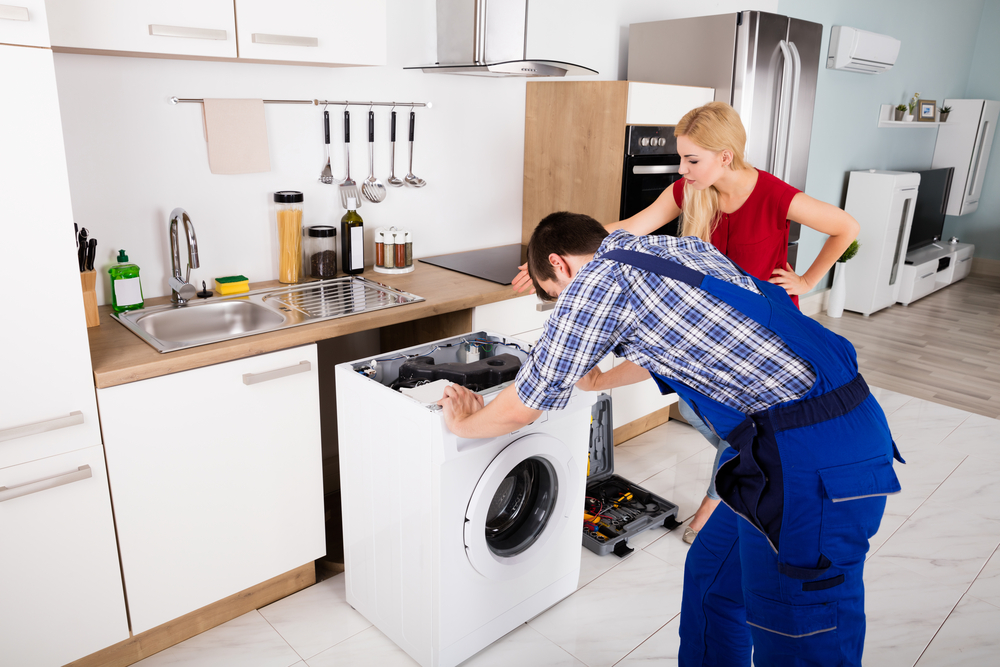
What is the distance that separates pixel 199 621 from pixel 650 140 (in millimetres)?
2445

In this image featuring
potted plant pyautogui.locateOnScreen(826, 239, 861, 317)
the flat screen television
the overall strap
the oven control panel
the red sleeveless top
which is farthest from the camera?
the flat screen television

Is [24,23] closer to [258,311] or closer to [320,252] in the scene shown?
[258,311]

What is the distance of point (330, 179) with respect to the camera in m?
2.59

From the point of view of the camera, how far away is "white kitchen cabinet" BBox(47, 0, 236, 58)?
1698 millimetres

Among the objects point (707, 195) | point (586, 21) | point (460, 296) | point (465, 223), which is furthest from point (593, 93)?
point (460, 296)

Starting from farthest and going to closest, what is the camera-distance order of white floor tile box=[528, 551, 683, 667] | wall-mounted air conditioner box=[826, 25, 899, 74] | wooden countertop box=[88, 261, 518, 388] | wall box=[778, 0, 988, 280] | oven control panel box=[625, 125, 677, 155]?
wall box=[778, 0, 988, 280], wall-mounted air conditioner box=[826, 25, 899, 74], oven control panel box=[625, 125, 677, 155], white floor tile box=[528, 551, 683, 667], wooden countertop box=[88, 261, 518, 388]

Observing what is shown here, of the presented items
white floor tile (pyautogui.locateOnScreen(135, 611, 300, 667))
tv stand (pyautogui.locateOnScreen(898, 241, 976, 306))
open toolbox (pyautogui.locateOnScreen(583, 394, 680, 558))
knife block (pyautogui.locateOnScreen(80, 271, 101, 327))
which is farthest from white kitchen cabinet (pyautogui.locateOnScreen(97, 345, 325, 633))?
tv stand (pyautogui.locateOnScreen(898, 241, 976, 306))

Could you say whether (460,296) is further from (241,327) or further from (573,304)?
(573,304)

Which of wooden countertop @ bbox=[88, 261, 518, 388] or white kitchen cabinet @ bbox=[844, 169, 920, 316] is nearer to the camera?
wooden countertop @ bbox=[88, 261, 518, 388]

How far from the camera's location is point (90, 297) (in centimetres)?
192

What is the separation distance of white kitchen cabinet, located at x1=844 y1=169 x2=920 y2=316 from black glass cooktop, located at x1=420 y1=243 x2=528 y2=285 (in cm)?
351

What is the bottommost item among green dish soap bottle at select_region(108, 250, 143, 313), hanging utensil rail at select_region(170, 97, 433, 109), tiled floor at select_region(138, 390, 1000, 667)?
tiled floor at select_region(138, 390, 1000, 667)

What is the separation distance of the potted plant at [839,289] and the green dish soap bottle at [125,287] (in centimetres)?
490

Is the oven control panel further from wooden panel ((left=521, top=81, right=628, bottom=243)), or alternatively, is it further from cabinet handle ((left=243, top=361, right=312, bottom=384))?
cabinet handle ((left=243, top=361, right=312, bottom=384))
